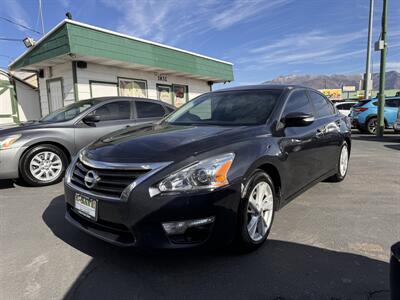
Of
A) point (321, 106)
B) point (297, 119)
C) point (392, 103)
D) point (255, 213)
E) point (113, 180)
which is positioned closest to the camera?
point (113, 180)

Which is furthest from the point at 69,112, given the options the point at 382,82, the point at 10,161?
the point at 382,82

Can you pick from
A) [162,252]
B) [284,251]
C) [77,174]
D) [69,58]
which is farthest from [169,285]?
[69,58]

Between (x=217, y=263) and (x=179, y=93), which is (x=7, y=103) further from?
(x=217, y=263)

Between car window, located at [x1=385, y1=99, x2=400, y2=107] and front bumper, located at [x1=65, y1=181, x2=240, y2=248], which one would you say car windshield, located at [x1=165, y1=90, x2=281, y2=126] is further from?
car window, located at [x1=385, y1=99, x2=400, y2=107]

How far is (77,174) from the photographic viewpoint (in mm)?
2805

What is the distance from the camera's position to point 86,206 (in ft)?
8.30

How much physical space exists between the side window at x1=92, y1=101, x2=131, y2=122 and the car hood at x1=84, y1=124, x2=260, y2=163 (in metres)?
2.94

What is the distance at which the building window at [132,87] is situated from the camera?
39.1 ft

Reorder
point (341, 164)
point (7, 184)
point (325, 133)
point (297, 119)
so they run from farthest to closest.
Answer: point (7, 184) < point (341, 164) < point (325, 133) < point (297, 119)

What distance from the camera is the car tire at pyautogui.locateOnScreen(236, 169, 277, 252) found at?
8.24 feet

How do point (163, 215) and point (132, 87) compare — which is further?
point (132, 87)

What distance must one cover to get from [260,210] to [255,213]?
8 cm

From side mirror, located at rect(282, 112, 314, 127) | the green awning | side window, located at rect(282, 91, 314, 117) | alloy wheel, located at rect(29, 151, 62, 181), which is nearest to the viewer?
side mirror, located at rect(282, 112, 314, 127)

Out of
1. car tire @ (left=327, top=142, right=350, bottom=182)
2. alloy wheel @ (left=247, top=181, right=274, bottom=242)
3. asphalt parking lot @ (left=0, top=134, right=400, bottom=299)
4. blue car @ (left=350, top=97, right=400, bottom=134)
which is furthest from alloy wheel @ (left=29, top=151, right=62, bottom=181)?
blue car @ (left=350, top=97, right=400, bottom=134)
